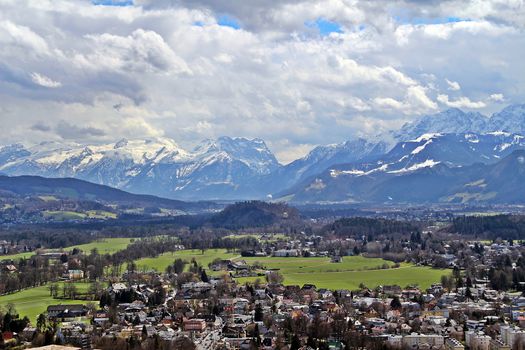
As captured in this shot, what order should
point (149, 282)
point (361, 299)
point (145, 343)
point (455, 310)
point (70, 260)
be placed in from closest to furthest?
point (145, 343), point (455, 310), point (361, 299), point (149, 282), point (70, 260)

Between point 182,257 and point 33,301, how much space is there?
44841 millimetres

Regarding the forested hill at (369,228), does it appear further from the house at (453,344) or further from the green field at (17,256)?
the house at (453,344)

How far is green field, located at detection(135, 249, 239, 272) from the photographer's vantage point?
114 meters

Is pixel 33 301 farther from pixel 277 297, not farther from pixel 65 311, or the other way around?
Result: pixel 277 297

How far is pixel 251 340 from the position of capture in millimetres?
61500

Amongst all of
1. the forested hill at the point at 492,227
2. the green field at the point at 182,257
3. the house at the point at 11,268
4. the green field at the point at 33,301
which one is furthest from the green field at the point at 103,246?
the forested hill at the point at 492,227

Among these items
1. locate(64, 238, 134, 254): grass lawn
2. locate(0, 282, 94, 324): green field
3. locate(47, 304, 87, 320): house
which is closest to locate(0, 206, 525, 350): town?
locate(47, 304, 87, 320): house

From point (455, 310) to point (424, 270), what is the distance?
111 feet

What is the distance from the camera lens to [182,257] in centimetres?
12575

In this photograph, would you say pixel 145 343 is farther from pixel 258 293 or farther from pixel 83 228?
pixel 83 228

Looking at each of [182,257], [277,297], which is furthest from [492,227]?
[277,297]

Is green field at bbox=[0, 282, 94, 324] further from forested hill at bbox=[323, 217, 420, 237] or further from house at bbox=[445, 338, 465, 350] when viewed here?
forested hill at bbox=[323, 217, 420, 237]

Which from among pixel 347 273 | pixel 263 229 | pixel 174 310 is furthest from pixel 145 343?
pixel 263 229

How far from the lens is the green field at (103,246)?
132650mm
